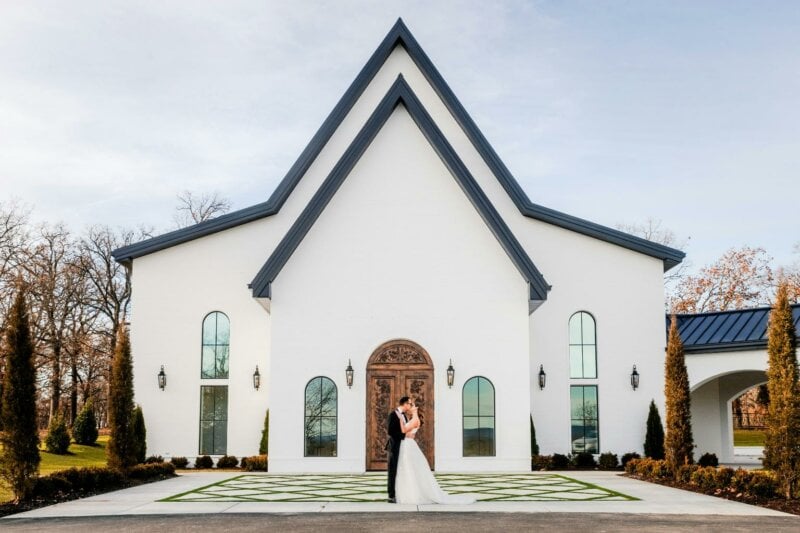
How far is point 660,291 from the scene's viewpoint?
82.4 feet

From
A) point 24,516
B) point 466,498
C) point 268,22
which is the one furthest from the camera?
point 268,22

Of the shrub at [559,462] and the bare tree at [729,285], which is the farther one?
the bare tree at [729,285]

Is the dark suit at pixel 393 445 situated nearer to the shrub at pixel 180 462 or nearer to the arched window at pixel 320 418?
the arched window at pixel 320 418

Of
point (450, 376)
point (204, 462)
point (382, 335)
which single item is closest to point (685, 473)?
point (450, 376)

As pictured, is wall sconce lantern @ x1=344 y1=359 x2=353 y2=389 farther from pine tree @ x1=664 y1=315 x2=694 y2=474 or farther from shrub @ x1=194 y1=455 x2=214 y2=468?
pine tree @ x1=664 y1=315 x2=694 y2=474

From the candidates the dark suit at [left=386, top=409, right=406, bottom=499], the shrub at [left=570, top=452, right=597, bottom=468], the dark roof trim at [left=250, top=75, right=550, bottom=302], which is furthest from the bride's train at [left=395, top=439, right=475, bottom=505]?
the shrub at [left=570, top=452, right=597, bottom=468]

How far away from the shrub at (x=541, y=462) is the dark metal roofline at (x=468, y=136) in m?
6.82

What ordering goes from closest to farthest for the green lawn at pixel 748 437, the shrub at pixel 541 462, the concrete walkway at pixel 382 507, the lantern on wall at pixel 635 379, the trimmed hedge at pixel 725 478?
1. the concrete walkway at pixel 382 507
2. the trimmed hedge at pixel 725 478
3. the shrub at pixel 541 462
4. the lantern on wall at pixel 635 379
5. the green lawn at pixel 748 437

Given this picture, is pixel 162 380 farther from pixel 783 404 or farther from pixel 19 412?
pixel 783 404

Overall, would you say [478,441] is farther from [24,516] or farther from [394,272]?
[24,516]

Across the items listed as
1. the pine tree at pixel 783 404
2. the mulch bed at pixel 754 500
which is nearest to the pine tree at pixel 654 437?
the mulch bed at pixel 754 500

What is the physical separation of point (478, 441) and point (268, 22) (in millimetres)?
11365

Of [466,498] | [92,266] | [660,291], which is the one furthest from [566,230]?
[92,266]

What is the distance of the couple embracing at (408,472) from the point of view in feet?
46.8
